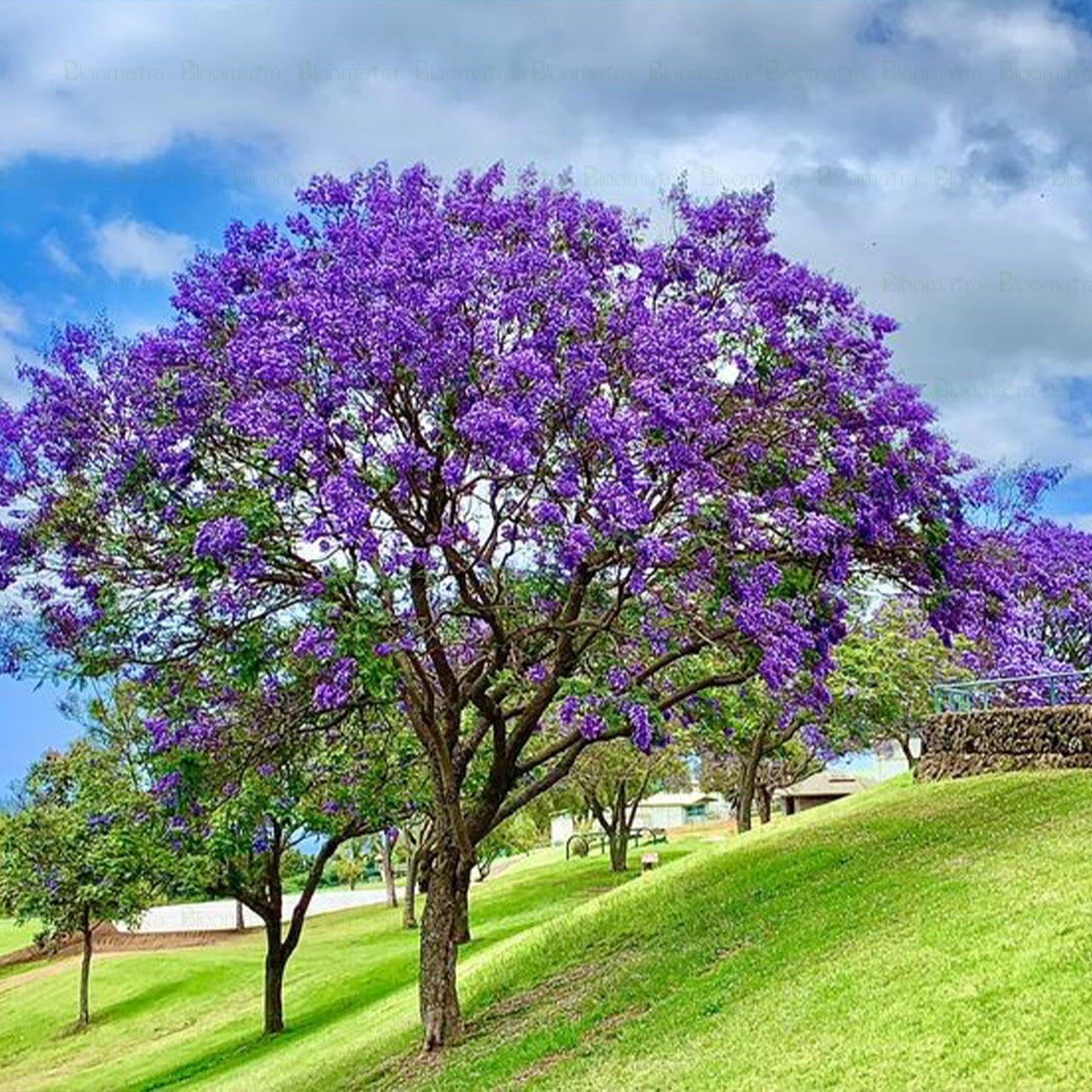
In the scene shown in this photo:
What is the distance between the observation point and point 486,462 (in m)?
16.0

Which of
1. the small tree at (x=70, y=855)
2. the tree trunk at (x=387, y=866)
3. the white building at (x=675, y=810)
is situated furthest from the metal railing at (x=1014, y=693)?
the white building at (x=675, y=810)

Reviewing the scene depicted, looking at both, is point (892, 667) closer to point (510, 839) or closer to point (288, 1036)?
point (288, 1036)

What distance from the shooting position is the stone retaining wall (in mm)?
23875

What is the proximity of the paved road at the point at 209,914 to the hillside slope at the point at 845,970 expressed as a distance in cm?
4339

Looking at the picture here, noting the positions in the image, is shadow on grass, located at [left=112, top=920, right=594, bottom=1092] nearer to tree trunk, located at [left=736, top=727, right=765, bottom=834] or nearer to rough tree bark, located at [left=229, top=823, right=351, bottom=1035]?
rough tree bark, located at [left=229, top=823, right=351, bottom=1035]

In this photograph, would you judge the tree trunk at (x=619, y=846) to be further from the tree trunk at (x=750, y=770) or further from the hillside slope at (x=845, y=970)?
the hillside slope at (x=845, y=970)

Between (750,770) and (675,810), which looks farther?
(675,810)

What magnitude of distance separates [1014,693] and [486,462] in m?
16.2

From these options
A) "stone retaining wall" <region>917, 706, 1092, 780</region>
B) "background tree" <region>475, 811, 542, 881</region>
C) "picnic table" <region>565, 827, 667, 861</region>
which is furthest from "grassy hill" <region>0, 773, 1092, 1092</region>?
"picnic table" <region>565, 827, 667, 861</region>

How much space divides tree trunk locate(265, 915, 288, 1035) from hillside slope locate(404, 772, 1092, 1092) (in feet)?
25.3

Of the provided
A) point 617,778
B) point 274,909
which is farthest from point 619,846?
point 274,909

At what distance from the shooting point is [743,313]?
57.5ft

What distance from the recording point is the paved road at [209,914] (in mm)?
64062

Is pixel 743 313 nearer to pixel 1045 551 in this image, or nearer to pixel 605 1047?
pixel 605 1047
